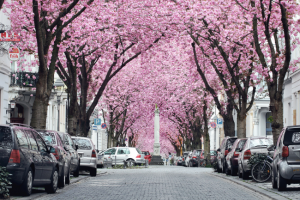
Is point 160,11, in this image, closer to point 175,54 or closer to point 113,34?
point 113,34

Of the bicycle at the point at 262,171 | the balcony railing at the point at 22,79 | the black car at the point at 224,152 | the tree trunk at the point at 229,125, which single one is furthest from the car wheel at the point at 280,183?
the balcony railing at the point at 22,79

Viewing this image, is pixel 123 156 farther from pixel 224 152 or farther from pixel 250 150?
pixel 250 150

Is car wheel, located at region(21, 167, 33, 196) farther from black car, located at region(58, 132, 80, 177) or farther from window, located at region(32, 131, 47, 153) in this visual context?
black car, located at region(58, 132, 80, 177)

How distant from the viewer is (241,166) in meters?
22.5

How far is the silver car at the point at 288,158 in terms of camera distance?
15.4 metres

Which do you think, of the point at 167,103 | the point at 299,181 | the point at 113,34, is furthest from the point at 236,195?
the point at 167,103

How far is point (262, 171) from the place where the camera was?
792 inches

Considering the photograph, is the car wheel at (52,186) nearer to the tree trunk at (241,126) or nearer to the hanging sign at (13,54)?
the hanging sign at (13,54)

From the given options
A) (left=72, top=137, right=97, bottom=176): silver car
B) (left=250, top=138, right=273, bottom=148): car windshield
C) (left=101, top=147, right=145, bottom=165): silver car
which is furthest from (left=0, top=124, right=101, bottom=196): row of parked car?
(left=101, top=147, right=145, bottom=165): silver car

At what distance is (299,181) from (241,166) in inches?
276

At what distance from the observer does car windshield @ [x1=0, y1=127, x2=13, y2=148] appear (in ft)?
42.6

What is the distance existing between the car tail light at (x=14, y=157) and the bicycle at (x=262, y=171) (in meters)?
9.37

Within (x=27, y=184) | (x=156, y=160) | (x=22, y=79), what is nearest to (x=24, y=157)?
(x=27, y=184)

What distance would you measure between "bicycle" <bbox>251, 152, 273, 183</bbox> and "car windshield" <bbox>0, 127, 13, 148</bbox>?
31.2ft
